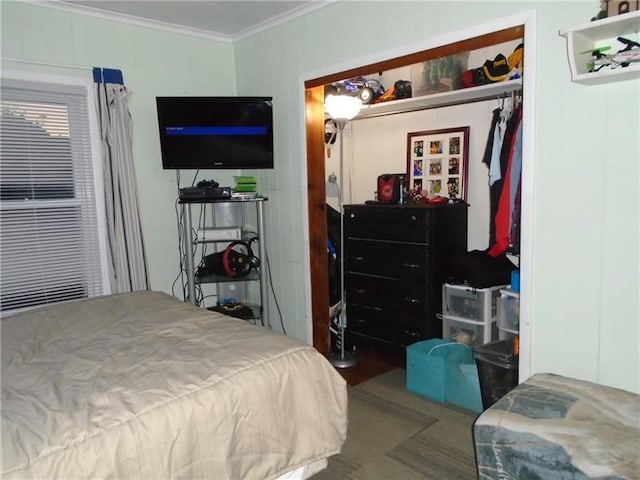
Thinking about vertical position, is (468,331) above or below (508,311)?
below

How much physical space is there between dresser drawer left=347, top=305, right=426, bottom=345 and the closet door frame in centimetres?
30

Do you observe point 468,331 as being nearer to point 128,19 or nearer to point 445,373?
point 445,373

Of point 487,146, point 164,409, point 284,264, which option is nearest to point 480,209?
point 487,146

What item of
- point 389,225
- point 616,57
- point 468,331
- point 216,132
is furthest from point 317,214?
point 616,57

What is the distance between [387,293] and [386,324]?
237 mm

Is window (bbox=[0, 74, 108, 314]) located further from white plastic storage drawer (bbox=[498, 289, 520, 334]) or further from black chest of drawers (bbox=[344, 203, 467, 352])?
white plastic storage drawer (bbox=[498, 289, 520, 334])

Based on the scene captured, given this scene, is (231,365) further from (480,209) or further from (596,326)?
(480,209)

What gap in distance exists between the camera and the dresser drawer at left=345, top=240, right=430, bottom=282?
3.18 meters

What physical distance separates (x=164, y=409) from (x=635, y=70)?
1957 mm

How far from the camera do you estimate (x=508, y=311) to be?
289 centimetres

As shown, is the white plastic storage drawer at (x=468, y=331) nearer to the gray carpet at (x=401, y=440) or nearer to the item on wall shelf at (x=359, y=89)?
the gray carpet at (x=401, y=440)

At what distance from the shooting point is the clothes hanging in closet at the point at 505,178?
2.62 metres

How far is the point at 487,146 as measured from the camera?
3.19 meters

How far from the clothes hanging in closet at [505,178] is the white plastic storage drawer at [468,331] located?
50 cm
